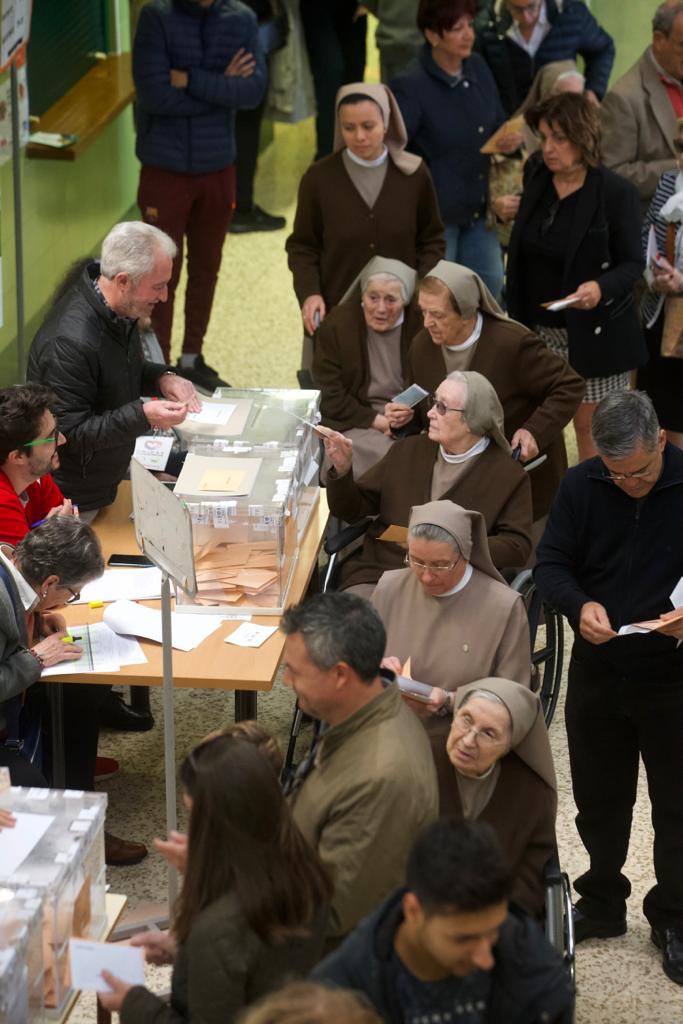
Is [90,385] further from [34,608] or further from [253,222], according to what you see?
[253,222]

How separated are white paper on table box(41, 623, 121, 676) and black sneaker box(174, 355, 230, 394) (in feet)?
12.0

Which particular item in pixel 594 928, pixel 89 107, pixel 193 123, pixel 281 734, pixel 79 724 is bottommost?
pixel 594 928

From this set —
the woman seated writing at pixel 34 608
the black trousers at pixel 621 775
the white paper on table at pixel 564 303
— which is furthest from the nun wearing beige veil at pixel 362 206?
the black trousers at pixel 621 775

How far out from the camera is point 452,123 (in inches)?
275

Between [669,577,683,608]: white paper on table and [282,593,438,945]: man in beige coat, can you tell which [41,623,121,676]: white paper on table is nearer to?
[282,593,438,945]: man in beige coat

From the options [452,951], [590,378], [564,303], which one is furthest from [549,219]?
[452,951]

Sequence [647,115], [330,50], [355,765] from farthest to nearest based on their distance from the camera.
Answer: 1. [330,50]
2. [647,115]
3. [355,765]

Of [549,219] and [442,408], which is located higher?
[549,219]

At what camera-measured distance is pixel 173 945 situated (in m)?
2.91

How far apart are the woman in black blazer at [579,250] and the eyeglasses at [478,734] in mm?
2814

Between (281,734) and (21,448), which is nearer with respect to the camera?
(21,448)

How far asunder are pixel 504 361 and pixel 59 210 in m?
3.78

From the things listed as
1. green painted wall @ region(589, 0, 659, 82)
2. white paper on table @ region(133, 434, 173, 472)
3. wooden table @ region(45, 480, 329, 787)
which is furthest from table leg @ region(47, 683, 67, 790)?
green painted wall @ region(589, 0, 659, 82)

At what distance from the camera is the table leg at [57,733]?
4316 millimetres
